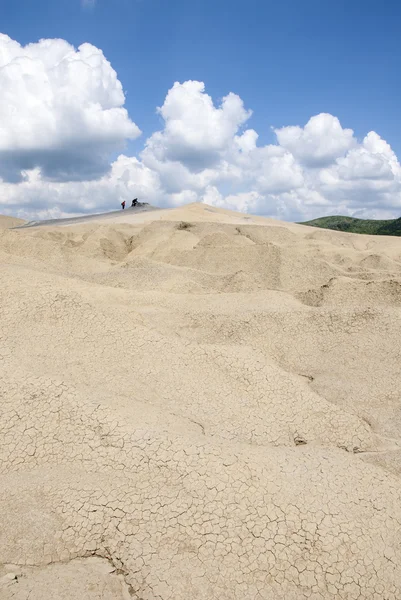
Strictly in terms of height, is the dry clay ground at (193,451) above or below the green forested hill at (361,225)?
below

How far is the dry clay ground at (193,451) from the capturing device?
2602mm

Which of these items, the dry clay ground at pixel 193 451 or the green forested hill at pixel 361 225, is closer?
the dry clay ground at pixel 193 451

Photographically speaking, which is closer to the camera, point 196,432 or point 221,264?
point 196,432

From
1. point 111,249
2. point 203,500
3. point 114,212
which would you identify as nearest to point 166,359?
point 203,500

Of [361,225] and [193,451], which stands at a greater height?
[361,225]

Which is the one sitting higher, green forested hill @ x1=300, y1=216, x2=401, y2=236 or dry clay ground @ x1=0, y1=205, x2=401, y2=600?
green forested hill @ x1=300, y1=216, x2=401, y2=236

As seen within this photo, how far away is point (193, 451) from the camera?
3.12m

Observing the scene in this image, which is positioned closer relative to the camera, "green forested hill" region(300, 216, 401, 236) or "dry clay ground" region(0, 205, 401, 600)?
"dry clay ground" region(0, 205, 401, 600)

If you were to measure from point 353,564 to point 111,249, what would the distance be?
13.1 meters

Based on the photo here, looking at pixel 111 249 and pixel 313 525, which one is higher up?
pixel 111 249

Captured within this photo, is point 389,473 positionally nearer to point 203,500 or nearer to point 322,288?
point 203,500

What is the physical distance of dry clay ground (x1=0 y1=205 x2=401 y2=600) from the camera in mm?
2602

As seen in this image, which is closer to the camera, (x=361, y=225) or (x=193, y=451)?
(x=193, y=451)

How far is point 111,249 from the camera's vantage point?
48.6 ft
